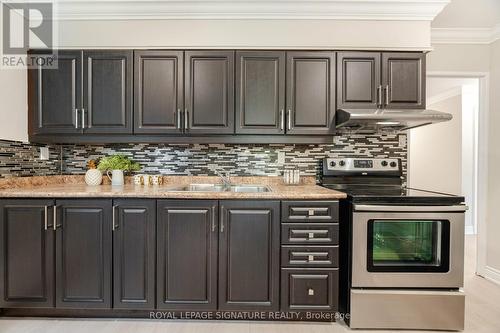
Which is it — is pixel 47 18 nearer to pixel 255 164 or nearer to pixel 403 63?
pixel 255 164

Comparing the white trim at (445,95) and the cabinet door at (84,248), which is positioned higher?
the white trim at (445,95)

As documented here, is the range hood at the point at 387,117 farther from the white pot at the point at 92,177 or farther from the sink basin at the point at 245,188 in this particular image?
the white pot at the point at 92,177

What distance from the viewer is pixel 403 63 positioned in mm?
2406

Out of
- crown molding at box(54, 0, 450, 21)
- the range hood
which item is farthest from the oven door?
crown molding at box(54, 0, 450, 21)

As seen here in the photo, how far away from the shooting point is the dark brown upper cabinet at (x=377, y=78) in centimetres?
240

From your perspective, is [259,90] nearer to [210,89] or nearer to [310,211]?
[210,89]

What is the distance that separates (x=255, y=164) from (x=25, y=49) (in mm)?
2199

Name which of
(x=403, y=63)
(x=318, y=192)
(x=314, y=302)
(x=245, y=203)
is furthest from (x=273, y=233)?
(x=403, y=63)

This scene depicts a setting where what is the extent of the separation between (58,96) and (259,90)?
1.70 meters

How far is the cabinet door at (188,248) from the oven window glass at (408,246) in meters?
1.10

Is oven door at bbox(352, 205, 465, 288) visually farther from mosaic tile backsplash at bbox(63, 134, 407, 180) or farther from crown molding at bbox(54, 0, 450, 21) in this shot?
crown molding at bbox(54, 0, 450, 21)

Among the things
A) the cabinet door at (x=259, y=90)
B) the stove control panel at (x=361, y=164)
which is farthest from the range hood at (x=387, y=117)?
the cabinet door at (x=259, y=90)

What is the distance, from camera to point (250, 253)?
2014mm

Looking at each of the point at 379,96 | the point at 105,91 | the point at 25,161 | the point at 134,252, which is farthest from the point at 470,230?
the point at 25,161
